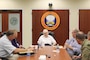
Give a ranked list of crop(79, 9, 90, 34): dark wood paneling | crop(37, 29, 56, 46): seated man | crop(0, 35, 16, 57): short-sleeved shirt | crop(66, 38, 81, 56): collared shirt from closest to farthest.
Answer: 1. crop(0, 35, 16, 57): short-sleeved shirt
2. crop(66, 38, 81, 56): collared shirt
3. crop(37, 29, 56, 46): seated man
4. crop(79, 9, 90, 34): dark wood paneling

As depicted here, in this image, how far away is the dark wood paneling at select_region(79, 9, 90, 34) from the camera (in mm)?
8156

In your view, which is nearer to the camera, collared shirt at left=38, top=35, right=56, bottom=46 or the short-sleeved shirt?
the short-sleeved shirt

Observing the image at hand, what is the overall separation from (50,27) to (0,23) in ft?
6.86

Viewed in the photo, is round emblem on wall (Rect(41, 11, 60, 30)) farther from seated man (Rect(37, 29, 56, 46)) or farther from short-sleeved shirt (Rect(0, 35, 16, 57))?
short-sleeved shirt (Rect(0, 35, 16, 57))

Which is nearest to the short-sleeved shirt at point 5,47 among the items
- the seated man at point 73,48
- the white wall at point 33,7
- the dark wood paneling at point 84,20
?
the seated man at point 73,48

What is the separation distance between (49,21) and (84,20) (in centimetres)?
144

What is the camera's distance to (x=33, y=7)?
8305 millimetres

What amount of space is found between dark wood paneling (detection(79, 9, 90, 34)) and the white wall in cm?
13

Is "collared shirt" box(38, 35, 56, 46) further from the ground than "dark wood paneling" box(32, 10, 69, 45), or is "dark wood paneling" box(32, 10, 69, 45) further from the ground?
"dark wood paneling" box(32, 10, 69, 45)

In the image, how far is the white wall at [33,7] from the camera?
823cm

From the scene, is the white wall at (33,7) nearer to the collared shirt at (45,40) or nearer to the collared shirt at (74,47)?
the collared shirt at (45,40)

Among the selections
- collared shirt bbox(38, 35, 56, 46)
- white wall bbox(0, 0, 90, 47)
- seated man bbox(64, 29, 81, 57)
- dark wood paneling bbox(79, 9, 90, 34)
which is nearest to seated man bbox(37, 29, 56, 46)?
collared shirt bbox(38, 35, 56, 46)

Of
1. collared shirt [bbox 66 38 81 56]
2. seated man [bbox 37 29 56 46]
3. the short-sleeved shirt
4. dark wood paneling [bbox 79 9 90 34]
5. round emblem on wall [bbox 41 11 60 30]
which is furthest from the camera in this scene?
round emblem on wall [bbox 41 11 60 30]

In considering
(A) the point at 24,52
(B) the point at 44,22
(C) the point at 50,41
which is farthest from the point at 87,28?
(A) the point at 24,52
